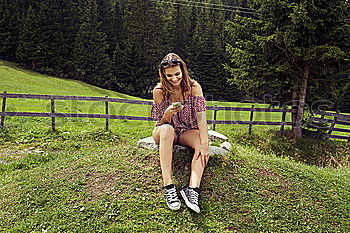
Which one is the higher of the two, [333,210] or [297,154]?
[333,210]

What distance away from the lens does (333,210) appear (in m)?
4.07

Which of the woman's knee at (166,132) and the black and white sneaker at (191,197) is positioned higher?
the woman's knee at (166,132)

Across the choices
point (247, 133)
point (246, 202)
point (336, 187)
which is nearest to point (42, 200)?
point (246, 202)

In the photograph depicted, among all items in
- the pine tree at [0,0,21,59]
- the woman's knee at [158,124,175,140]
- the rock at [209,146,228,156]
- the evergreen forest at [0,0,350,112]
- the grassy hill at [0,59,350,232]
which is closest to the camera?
the grassy hill at [0,59,350,232]

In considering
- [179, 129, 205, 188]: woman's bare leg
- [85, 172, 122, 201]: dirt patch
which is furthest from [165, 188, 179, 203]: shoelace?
[85, 172, 122, 201]: dirt patch

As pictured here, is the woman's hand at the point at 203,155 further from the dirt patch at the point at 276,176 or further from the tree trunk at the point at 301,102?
the tree trunk at the point at 301,102

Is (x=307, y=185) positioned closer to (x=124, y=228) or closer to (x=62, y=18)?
(x=124, y=228)

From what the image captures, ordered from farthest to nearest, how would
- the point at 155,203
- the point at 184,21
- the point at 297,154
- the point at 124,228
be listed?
the point at 184,21 < the point at 297,154 < the point at 155,203 < the point at 124,228

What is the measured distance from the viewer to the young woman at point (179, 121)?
3.85 meters

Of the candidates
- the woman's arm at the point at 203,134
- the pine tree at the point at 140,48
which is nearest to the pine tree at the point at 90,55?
the pine tree at the point at 140,48

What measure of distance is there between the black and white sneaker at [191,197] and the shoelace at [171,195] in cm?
14

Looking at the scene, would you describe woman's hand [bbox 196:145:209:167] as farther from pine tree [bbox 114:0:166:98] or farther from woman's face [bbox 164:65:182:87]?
pine tree [bbox 114:0:166:98]

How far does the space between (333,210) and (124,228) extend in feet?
10.8

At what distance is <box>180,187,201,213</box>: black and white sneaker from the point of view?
11.9 feet
